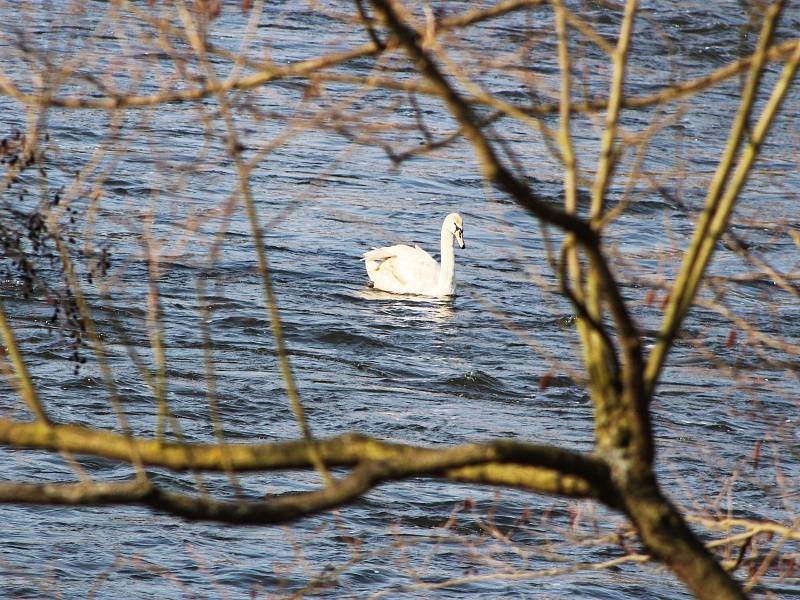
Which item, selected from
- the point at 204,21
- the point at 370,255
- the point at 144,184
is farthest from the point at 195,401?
the point at 204,21

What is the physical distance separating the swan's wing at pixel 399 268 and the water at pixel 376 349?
168mm

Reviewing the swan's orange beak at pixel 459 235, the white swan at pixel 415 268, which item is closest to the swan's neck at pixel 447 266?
the white swan at pixel 415 268

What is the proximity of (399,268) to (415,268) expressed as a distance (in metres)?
0.17

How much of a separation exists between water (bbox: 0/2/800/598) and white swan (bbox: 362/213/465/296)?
6.6 inches

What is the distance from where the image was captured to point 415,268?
40.3 ft

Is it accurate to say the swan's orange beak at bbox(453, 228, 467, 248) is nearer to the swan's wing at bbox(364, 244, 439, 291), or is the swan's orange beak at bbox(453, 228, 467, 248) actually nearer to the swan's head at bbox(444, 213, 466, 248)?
the swan's head at bbox(444, 213, 466, 248)

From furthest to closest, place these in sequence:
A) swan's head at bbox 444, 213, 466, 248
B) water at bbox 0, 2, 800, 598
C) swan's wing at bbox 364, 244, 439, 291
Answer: swan's head at bbox 444, 213, 466, 248, swan's wing at bbox 364, 244, 439, 291, water at bbox 0, 2, 800, 598

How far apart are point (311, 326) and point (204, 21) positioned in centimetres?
809

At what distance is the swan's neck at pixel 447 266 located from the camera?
1214cm

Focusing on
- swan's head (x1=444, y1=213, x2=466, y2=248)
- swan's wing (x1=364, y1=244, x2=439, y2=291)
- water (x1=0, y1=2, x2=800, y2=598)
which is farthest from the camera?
swan's head (x1=444, y1=213, x2=466, y2=248)

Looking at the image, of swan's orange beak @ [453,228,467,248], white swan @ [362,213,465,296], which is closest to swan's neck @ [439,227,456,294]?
white swan @ [362,213,465,296]

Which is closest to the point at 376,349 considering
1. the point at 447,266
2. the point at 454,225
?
the point at 447,266

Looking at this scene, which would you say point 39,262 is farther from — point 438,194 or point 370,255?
point 438,194

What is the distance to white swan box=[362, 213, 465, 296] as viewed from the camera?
12.1 metres
